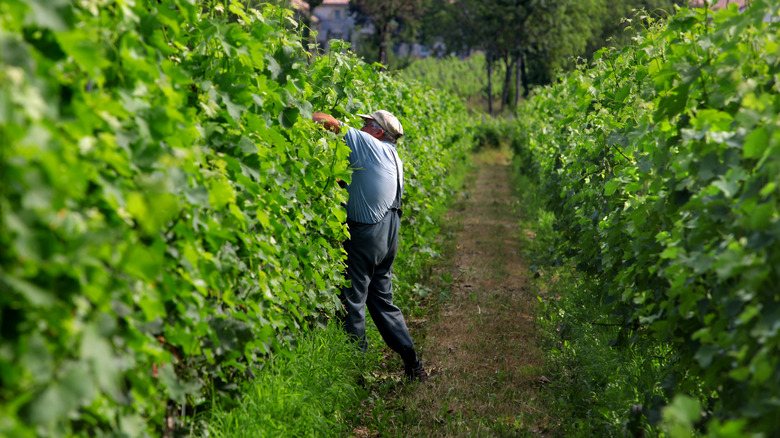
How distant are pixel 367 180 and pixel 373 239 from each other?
44cm

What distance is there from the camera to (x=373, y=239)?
4.84 meters

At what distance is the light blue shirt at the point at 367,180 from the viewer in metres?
4.79

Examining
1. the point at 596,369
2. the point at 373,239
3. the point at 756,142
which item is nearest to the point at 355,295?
the point at 373,239

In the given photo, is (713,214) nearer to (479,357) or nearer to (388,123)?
(388,123)

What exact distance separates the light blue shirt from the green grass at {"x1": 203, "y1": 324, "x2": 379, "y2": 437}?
34.6 inches

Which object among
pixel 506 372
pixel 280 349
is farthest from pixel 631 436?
pixel 280 349

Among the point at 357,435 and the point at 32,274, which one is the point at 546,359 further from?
the point at 32,274

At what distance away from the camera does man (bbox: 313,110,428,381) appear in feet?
15.8

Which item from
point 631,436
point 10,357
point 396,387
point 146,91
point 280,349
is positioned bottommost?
point 396,387

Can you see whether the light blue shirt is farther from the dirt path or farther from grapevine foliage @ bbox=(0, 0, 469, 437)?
the dirt path

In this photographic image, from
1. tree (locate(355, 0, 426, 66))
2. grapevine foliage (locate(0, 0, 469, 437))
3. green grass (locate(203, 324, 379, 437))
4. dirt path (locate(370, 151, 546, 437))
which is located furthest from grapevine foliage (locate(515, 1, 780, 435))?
tree (locate(355, 0, 426, 66))

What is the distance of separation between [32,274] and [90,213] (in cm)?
27

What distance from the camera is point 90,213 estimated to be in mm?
1813

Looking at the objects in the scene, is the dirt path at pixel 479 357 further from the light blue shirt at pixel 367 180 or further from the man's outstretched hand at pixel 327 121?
→ the man's outstretched hand at pixel 327 121
